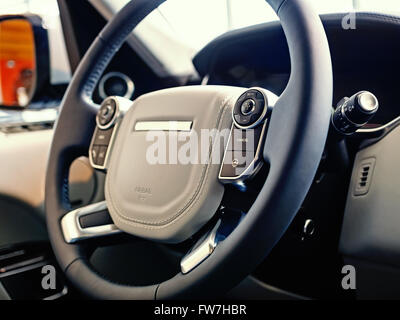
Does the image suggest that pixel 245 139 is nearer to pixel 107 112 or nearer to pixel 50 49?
pixel 107 112

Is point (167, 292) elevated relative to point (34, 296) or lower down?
elevated

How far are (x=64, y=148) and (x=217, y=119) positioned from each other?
1.10 ft

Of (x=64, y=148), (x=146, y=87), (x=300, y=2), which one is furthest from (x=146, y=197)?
(x=146, y=87)

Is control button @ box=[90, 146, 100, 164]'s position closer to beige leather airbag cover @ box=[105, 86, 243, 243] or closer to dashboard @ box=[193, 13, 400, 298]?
beige leather airbag cover @ box=[105, 86, 243, 243]

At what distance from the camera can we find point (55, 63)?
4.60 feet

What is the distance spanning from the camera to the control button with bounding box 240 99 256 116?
604 millimetres

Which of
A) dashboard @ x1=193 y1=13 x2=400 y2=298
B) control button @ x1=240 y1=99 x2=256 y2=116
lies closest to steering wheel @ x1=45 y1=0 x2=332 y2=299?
control button @ x1=240 y1=99 x2=256 y2=116

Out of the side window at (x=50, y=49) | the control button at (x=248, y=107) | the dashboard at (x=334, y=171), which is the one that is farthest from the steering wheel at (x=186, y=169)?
the side window at (x=50, y=49)

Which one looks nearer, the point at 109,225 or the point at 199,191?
the point at 199,191

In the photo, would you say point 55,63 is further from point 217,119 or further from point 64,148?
point 217,119

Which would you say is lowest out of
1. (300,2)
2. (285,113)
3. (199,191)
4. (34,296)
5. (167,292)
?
(34,296)

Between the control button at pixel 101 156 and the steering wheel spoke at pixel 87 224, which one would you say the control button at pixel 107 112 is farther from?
the steering wheel spoke at pixel 87 224
